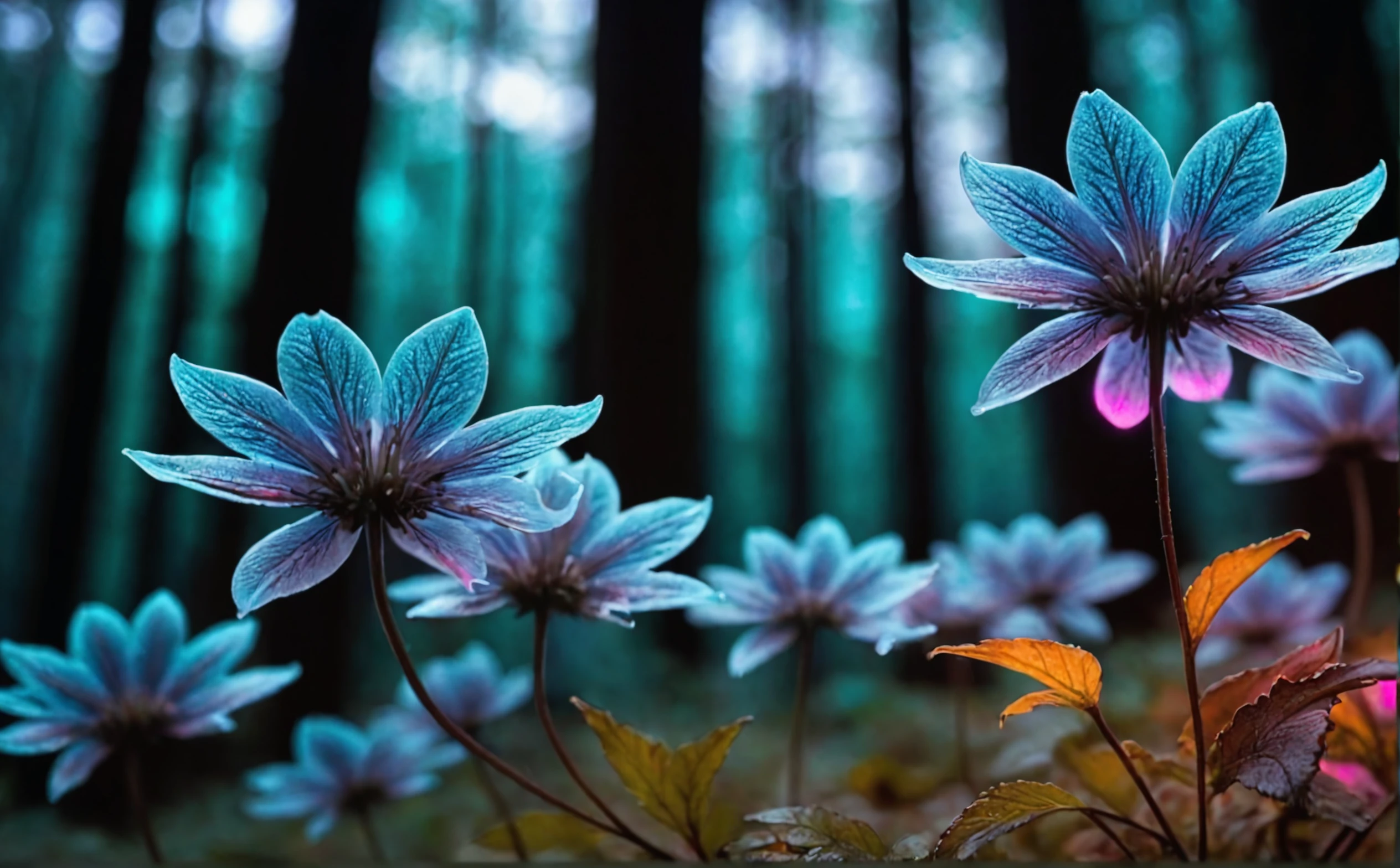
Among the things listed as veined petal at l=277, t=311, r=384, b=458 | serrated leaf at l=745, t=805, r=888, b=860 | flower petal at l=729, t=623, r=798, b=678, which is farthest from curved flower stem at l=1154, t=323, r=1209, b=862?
veined petal at l=277, t=311, r=384, b=458

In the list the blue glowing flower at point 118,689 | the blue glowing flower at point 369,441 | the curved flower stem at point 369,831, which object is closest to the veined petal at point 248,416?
the blue glowing flower at point 369,441

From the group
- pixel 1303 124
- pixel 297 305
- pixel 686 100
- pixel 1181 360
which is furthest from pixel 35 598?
pixel 1303 124

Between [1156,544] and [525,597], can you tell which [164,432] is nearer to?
[525,597]

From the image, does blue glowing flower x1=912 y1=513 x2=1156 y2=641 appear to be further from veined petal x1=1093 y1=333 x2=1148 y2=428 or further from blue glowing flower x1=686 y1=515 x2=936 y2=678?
veined petal x1=1093 y1=333 x2=1148 y2=428

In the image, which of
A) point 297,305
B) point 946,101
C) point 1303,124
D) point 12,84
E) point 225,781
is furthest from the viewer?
point 946,101

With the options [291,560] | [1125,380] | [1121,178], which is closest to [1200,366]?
[1125,380]

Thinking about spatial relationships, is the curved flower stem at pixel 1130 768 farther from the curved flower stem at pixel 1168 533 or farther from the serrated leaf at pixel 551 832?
the serrated leaf at pixel 551 832

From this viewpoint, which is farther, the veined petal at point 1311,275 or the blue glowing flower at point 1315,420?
the blue glowing flower at point 1315,420
